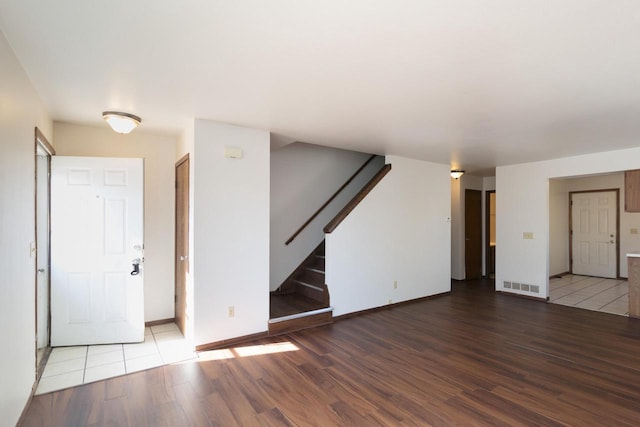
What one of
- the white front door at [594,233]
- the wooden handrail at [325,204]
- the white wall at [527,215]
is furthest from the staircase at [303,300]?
the white front door at [594,233]

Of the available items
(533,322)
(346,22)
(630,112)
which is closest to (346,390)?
(346,22)

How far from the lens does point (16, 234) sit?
81.3 inches

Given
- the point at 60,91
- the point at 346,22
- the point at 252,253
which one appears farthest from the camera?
the point at 252,253

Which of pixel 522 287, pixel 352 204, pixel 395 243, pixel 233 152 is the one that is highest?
pixel 233 152

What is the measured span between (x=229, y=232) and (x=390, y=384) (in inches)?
84.2

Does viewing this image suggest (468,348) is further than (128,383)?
Yes

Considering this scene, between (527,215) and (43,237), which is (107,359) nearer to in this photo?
(43,237)

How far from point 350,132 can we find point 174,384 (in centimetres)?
302

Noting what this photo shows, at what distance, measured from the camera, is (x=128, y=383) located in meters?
2.66

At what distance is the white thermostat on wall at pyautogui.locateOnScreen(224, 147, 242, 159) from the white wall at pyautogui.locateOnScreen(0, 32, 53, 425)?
1.55 m

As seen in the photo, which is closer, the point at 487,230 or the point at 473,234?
the point at 473,234

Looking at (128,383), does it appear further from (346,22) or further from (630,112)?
(630,112)

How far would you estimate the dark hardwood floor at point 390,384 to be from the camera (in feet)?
7.29

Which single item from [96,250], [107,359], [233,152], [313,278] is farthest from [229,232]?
[313,278]
